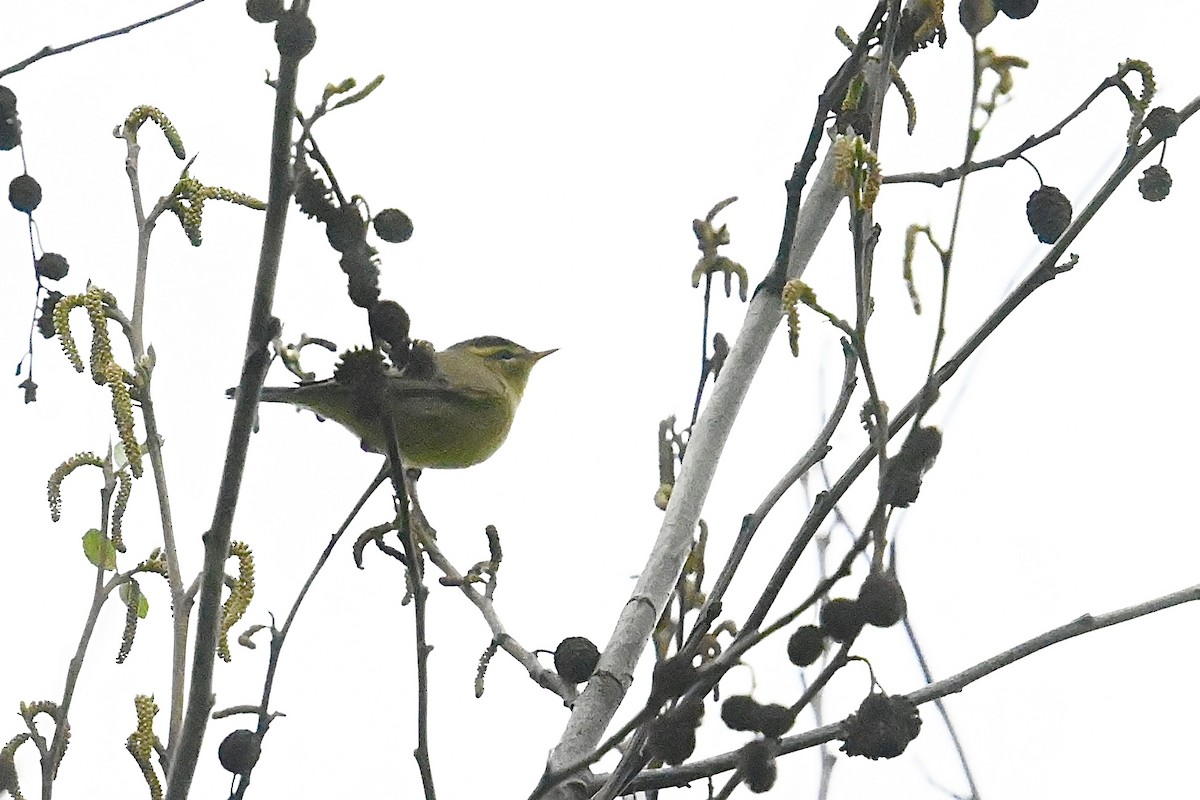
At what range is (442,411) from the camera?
4.60m

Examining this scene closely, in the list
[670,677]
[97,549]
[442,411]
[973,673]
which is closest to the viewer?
[670,677]

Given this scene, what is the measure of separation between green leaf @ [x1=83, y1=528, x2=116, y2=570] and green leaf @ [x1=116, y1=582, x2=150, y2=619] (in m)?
0.05

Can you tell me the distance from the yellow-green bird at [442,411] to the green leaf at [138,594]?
150 centimetres

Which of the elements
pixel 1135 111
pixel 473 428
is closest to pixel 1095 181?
pixel 1135 111

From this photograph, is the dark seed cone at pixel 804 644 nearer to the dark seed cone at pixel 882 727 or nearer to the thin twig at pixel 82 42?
the dark seed cone at pixel 882 727

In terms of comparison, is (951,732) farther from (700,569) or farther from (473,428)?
(473,428)

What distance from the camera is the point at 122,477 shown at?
236 cm

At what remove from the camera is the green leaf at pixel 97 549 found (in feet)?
7.97

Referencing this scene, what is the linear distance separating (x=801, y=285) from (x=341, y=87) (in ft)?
2.15

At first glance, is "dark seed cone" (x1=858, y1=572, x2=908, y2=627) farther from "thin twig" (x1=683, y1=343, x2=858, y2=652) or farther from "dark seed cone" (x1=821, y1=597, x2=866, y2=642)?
"thin twig" (x1=683, y1=343, x2=858, y2=652)

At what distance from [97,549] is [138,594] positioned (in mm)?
179

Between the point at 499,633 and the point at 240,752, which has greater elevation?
the point at 499,633

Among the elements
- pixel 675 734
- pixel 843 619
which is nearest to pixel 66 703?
pixel 675 734

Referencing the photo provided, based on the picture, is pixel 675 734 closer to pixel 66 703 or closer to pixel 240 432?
pixel 240 432
